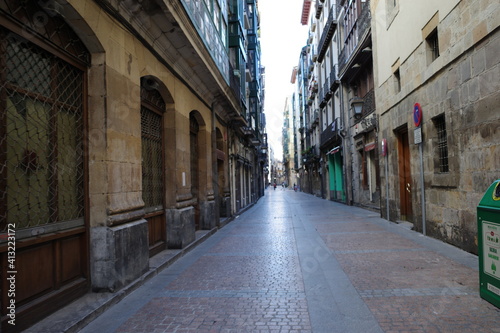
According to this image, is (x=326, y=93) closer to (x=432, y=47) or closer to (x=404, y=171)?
(x=404, y=171)

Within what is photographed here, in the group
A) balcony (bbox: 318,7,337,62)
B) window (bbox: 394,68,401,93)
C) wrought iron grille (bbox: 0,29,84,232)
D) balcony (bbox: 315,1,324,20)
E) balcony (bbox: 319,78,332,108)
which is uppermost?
balcony (bbox: 315,1,324,20)

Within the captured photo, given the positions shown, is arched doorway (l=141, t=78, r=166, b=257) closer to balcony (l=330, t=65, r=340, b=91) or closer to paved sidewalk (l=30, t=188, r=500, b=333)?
paved sidewalk (l=30, t=188, r=500, b=333)

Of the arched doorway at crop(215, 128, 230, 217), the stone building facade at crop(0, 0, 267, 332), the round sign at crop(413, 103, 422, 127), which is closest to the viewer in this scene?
the stone building facade at crop(0, 0, 267, 332)

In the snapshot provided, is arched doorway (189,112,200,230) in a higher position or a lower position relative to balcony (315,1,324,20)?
lower

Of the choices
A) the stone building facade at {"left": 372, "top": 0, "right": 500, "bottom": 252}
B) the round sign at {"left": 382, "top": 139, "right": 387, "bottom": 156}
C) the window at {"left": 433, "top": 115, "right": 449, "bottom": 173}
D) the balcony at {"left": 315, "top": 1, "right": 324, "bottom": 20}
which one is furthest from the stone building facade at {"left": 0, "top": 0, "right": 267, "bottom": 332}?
the balcony at {"left": 315, "top": 1, "right": 324, "bottom": 20}

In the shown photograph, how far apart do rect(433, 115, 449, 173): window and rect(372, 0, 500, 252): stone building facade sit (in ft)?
0.07

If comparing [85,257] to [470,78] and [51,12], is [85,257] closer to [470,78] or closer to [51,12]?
[51,12]

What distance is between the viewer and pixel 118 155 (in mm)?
5293

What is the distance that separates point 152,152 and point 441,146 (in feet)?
21.2

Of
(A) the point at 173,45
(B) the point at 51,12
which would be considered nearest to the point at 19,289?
(B) the point at 51,12

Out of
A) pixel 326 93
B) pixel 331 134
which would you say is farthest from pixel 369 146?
pixel 326 93

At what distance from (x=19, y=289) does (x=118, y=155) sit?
2.20 m

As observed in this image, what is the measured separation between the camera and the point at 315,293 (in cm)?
483

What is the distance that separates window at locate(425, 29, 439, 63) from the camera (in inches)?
335
